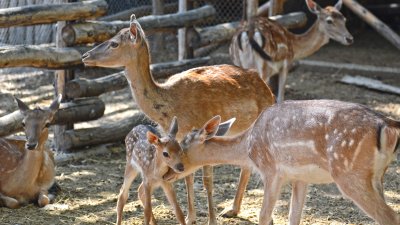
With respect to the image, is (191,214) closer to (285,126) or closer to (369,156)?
(285,126)

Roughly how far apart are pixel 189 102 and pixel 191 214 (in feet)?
3.40

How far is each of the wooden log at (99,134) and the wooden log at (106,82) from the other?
0.42 metres

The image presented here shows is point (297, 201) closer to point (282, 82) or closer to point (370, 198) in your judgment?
point (370, 198)

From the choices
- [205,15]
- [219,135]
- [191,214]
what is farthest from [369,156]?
[205,15]

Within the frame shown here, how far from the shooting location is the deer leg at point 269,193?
19.4ft

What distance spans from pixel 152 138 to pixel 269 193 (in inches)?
39.8

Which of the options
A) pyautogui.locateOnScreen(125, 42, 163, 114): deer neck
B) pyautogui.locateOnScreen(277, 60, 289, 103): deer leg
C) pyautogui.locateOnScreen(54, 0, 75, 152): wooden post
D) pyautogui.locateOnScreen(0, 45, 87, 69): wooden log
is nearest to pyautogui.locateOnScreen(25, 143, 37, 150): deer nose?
pyautogui.locateOnScreen(125, 42, 163, 114): deer neck

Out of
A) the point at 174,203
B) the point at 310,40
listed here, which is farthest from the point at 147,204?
the point at 310,40

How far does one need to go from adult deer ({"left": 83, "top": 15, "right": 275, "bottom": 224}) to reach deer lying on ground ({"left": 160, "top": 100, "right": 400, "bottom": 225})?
72 centimetres

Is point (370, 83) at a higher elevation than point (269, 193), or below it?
below

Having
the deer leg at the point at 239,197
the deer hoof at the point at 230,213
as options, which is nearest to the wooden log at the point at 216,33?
the deer leg at the point at 239,197

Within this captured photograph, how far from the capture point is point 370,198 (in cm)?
536

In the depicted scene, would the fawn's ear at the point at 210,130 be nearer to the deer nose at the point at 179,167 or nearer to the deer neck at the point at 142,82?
the deer nose at the point at 179,167

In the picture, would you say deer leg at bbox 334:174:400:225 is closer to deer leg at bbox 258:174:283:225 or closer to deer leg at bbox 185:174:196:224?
deer leg at bbox 258:174:283:225
